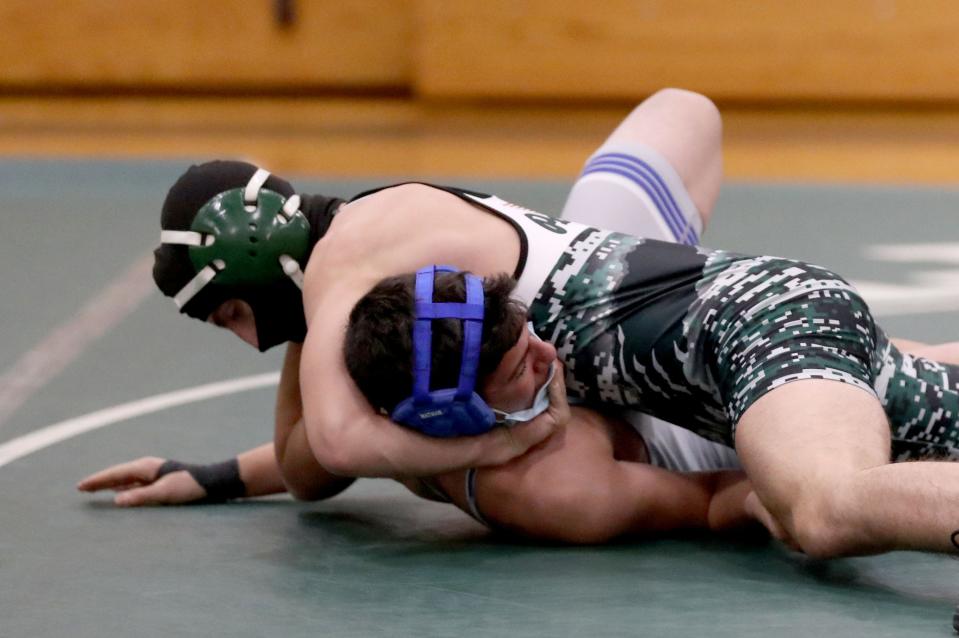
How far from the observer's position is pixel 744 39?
28.8 feet

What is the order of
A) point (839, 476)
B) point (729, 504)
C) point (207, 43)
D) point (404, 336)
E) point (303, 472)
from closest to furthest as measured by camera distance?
1. point (839, 476)
2. point (404, 336)
3. point (729, 504)
4. point (303, 472)
5. point (207, 43)

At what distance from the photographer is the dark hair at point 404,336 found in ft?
8.79

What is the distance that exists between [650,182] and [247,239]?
107cm

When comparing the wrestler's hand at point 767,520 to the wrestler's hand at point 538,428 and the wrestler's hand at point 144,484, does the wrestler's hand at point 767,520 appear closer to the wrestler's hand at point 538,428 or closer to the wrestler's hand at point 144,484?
the wrestler's hand at point 538,428

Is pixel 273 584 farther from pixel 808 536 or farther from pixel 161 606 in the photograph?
pixel 808 536

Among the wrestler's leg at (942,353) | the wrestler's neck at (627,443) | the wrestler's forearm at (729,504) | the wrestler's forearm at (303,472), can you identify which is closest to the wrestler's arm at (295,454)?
the wrestler's forearm at (303,472)

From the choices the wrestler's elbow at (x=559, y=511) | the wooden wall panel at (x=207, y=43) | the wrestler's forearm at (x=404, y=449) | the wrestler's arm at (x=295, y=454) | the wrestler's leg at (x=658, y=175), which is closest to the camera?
the wrestler's forearm at (x=404, y=449)

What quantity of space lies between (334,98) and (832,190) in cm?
→ 376

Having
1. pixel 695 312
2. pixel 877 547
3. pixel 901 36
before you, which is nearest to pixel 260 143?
pixel 901 36

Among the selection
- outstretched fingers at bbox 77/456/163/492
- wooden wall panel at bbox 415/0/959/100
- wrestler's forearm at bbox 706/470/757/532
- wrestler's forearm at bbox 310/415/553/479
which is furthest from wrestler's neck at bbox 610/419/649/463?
wooden wall panel at bbox 415/0/959/100

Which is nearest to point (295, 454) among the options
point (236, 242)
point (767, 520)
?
point (236, 242)

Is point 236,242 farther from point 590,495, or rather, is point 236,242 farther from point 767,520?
point 767,520

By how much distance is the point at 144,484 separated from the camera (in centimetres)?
338

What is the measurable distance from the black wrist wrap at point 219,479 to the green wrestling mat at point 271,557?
42 millimetres
